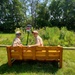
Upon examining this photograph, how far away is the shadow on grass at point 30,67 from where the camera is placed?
5745 mm

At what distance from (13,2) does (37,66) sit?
90.3 feet

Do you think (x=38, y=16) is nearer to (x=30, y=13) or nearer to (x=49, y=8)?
(x=49, y=8)

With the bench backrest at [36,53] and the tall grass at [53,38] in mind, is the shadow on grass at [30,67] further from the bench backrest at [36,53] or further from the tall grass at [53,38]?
the tall grass at [53,38]

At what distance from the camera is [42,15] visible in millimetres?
33531

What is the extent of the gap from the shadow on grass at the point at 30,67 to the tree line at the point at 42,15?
24957 mm

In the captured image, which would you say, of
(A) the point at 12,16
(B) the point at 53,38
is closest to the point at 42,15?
(A) the point at 12,16

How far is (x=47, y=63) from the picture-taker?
6.37 m

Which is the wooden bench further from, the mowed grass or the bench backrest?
the mowed grass

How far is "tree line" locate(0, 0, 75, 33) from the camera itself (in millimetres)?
31516

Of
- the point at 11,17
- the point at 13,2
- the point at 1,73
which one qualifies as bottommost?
the point at 1,73

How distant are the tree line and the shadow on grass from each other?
24957 mm

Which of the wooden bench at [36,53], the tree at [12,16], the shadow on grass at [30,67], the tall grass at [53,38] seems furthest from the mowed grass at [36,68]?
the tree at [12,16]

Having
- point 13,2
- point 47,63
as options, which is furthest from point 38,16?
point 47,63

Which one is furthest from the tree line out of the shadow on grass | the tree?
the shadow on grass
